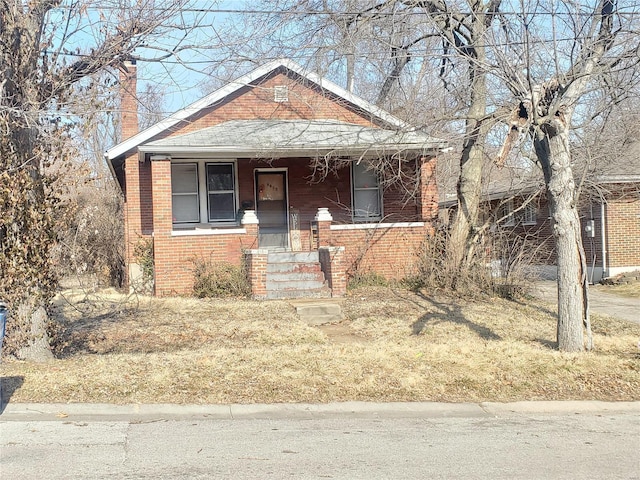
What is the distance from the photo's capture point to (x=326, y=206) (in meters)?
17.6

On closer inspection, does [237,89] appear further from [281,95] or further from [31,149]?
[31,149]

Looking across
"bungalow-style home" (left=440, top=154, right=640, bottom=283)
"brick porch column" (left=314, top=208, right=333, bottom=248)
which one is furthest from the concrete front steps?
"bungalow-style home" (left=440, top=154, right=640, bottom=283)

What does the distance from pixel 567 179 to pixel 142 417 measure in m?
6.03

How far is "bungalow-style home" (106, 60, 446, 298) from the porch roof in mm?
37

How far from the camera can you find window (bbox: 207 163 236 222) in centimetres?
1738

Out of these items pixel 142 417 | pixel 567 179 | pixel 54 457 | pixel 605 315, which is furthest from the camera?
pixel 605 315

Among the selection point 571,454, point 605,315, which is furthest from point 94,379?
point 605,315

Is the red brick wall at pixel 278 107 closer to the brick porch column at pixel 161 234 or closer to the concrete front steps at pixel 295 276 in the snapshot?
the brick porch column at pixel 161 234

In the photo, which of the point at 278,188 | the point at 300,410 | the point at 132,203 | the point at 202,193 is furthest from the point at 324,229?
the point at 300,410

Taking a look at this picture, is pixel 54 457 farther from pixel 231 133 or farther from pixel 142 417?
pixel 231 133

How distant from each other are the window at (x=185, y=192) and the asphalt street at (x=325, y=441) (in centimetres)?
1118

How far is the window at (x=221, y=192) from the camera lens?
1738 cm

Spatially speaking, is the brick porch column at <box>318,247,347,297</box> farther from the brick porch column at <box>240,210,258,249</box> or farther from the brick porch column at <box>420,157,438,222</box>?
the brick porch column at <box>420,157,438,222</box>

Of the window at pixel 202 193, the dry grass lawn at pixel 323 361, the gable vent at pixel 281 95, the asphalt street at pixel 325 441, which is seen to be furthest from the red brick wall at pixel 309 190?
the asphalt street at pixel 325 441
